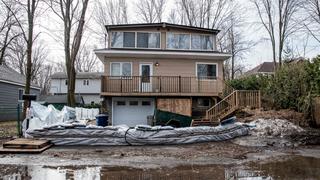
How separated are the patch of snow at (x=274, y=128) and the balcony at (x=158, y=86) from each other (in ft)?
19.5

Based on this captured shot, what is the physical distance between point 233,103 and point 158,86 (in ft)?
15.9

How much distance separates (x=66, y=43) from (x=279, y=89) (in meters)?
16.4

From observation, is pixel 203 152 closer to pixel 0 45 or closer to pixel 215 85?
pixel 215 85

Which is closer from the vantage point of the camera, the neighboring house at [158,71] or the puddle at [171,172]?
the puddle at [171,172]

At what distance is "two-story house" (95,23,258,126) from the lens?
2278cm

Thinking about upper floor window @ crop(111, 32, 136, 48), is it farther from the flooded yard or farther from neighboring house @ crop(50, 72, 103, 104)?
neighboring house @ crop(50, 72, 103, 104)

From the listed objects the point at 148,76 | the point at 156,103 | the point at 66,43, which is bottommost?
the point at 156,103

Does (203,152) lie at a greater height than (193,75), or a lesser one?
lesser

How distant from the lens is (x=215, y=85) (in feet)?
78.4

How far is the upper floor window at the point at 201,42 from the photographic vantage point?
2552 cm

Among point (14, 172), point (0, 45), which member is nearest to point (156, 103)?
point (14, 172)

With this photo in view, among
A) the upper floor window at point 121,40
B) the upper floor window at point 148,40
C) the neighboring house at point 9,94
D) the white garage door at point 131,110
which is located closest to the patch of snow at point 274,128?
the white garage door at point 131,110

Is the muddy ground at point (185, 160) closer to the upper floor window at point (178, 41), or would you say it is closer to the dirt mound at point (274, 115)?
the dirt mound at point (274, 115)

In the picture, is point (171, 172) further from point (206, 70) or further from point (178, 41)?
point (178, 41)
